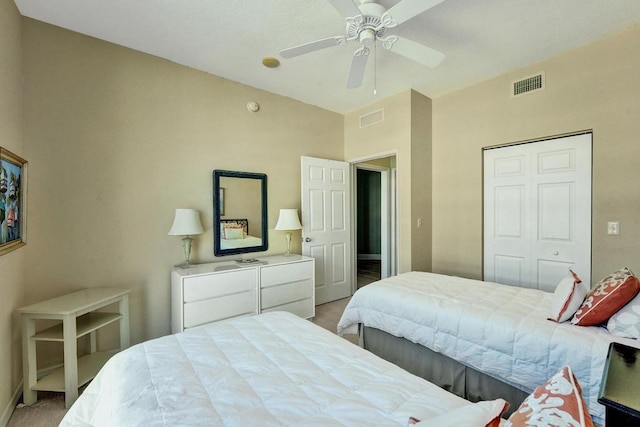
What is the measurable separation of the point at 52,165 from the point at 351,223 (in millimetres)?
3338

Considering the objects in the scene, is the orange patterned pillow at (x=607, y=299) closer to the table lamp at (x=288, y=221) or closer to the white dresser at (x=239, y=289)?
the white dresser at (x=239, y=289)

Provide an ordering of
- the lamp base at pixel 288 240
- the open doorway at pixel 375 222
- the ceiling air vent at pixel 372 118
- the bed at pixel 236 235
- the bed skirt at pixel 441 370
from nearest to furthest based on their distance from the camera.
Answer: the bed skirt at pixel 441 370
the bed at pixel 236 235
the lamp base at pixel 288 240
the ceiling air vent at pixel 372 118
the open doorway at pixel 375 222

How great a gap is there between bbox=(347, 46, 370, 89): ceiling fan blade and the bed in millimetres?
1909

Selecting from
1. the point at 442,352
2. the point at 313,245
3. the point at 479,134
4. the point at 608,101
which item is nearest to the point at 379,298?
the point at 442,352

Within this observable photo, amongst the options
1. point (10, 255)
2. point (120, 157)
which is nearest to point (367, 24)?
point (120, 157)

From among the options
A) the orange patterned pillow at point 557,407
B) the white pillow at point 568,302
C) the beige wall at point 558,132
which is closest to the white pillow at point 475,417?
the orange patterned pillow at point 557,407

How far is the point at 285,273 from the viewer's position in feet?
10.3

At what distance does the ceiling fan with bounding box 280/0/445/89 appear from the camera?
1.62 meters

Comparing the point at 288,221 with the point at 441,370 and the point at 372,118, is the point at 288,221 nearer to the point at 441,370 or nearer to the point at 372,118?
the point at 372,118

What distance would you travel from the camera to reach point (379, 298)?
2.25 metres

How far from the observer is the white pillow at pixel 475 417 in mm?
654

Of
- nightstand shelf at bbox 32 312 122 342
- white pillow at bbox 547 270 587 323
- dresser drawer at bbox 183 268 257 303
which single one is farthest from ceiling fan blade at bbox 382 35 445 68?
A: nightstand shelf at bbox 32 312 122 342

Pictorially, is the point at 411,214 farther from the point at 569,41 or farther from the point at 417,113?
the point at 569,41

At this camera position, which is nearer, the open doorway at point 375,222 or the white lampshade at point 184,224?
the white lampshade at point 184,224
